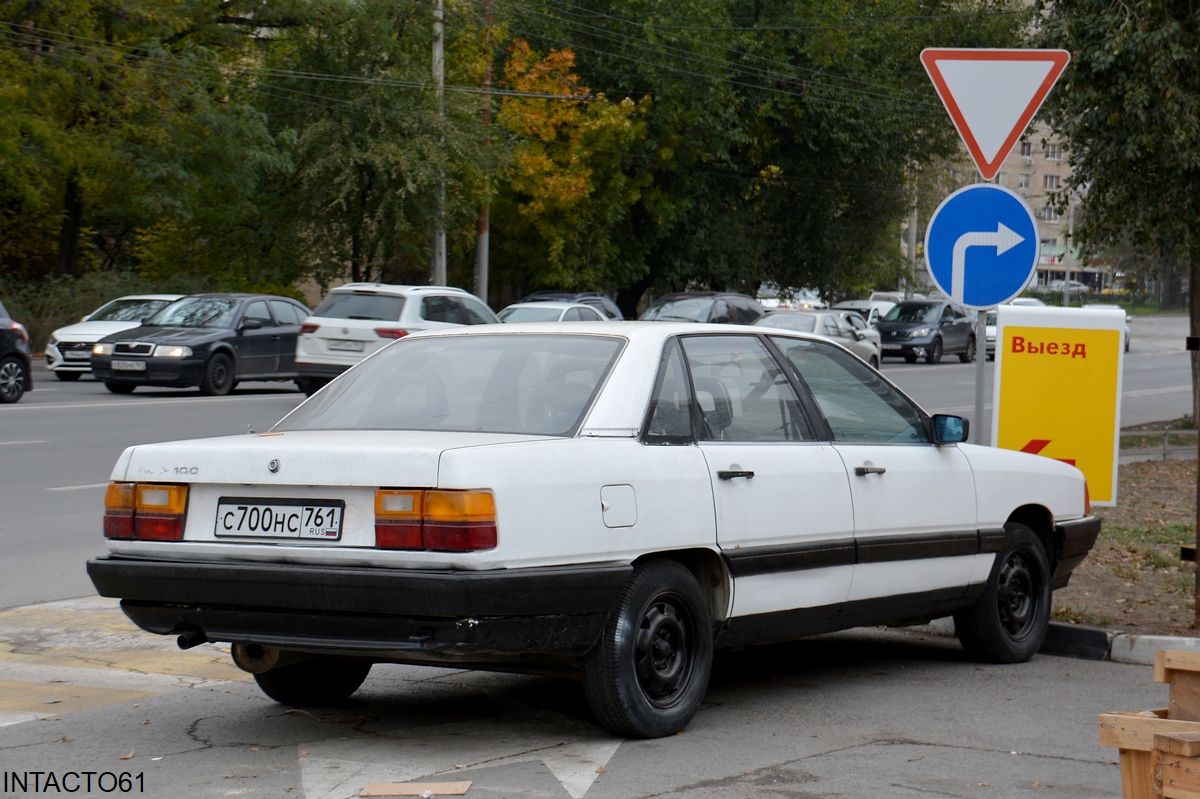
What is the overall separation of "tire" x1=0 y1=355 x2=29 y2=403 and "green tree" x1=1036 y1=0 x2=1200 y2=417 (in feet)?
45.0

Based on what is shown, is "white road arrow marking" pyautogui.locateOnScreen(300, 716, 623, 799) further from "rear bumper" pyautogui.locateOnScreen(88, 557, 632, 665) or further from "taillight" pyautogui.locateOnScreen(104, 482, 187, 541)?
"taillight" pyautogui.locateOnScreen(104, 482, 187, 541)

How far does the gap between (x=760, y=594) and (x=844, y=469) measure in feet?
2.43

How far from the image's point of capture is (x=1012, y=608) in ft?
23.5

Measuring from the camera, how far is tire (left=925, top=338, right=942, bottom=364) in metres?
42.6

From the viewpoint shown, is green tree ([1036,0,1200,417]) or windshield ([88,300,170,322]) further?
windshield ([88,300,170,322])

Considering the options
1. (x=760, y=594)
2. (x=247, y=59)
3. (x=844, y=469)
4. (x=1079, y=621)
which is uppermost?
(x=247, y=59)

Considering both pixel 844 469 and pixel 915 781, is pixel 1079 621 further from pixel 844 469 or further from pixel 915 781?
pixel 915 781

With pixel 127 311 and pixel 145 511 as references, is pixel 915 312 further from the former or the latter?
pixel 145 511

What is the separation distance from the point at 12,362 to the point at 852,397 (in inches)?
642

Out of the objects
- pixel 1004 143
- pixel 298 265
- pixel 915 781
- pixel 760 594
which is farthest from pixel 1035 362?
pixel 298 265

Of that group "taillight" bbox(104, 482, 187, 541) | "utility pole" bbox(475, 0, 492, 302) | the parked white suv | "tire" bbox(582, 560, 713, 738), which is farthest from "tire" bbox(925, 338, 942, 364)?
"taillight" bbox(104, 482, 187, 541)

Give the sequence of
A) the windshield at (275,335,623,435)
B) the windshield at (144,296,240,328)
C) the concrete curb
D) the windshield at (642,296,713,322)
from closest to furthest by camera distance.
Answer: the windshield at (275,335,623,435)
the concrete curb
the windshield at (144,296,240,328)
the windshield at (642,296,713,322)

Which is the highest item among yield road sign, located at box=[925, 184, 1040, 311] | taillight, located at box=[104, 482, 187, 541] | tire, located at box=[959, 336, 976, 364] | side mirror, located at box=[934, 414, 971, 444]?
yield road sign, located at box=[925, 184, 1040, 311]

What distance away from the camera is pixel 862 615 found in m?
6.29
